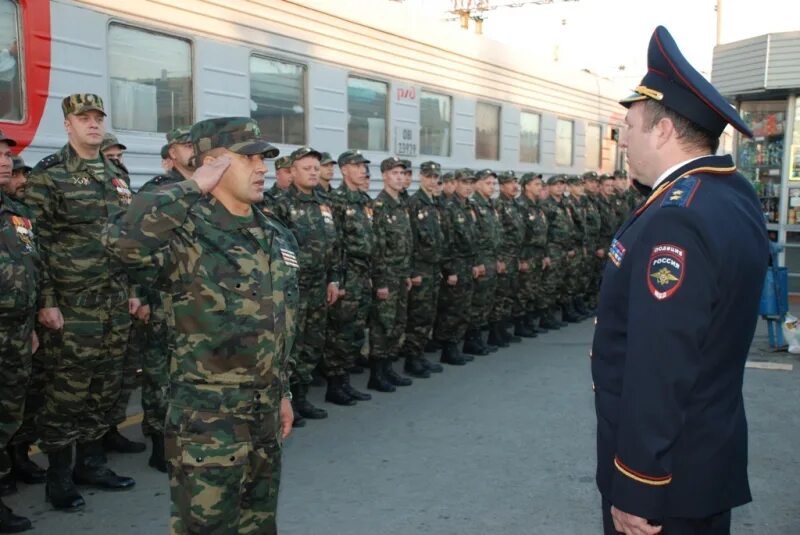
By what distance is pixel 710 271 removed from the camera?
5.65ft

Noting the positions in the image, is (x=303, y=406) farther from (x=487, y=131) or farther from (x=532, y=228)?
(x=487, y=131)

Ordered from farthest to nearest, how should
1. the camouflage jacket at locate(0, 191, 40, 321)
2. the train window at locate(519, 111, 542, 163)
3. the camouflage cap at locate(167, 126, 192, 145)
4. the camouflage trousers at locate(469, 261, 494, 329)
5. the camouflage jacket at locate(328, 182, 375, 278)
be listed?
the train window at locate(519, 111, 542, 163)
the camouflage trousers at locate(469, 261, 494, 329)
the camouflage jacket at locate(328, 182, 375, 278)
the camouflage cap at locate(167, 126, 192, 145)
the camouflage jacket at locate(0, 191, 40, 321)

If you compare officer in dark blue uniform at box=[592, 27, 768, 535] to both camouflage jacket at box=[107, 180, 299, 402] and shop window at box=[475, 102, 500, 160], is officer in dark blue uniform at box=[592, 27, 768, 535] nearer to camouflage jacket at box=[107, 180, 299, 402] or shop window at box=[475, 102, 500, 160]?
camouflage jacket at box=[107, 180, 299, 402]

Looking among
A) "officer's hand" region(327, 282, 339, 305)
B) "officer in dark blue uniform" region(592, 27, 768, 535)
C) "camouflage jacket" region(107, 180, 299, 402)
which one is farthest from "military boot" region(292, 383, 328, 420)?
"officer in dark blue uniform" region(592, 27, 768, 535)

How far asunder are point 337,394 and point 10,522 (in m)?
2.67

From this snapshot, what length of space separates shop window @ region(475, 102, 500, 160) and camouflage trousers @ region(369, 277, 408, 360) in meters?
3.64

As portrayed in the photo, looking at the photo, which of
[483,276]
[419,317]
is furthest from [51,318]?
[483,276]

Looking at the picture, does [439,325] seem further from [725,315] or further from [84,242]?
[725,315]

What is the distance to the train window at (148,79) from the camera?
5.20m

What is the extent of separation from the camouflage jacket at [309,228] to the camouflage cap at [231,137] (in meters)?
2.84

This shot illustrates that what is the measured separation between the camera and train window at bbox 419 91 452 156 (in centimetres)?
855

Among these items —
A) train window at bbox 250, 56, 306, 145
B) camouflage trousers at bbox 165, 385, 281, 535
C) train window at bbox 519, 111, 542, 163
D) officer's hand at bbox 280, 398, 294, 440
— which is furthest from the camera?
train window at bbox 519, 111, 542, 163

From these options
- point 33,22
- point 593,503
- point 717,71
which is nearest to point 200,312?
point 593,503

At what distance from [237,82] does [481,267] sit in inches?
119
